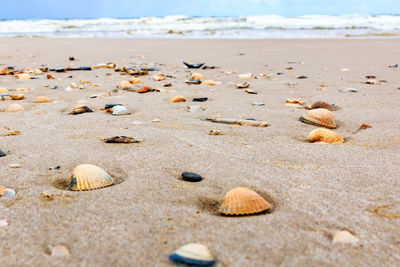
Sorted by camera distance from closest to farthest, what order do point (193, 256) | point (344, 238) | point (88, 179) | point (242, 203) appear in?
1. point (193, 256)
2. point (344, 238)
3. point (242, 203)
4. point (88, 179)

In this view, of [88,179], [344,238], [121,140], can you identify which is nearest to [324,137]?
[344,238]

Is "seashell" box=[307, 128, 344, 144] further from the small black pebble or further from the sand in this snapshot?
the small black pebble

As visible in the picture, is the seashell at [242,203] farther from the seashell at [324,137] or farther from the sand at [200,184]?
the seashell at [324,137]

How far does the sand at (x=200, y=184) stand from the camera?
1049mm

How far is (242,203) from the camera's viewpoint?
1.26 m

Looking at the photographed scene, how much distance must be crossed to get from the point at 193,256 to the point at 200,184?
1.77 ft

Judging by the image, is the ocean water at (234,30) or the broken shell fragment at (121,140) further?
the ocean water at (234,30)

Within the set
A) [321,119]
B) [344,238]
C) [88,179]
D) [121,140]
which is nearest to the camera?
[344,238]

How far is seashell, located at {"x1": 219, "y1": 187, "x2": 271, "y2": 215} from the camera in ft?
4.09

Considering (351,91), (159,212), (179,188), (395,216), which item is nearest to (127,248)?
(159,212)

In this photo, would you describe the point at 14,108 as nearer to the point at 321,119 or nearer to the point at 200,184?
the point at 200,184

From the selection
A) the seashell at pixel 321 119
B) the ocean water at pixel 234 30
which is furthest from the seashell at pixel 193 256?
the ocean water at pixel 234 30

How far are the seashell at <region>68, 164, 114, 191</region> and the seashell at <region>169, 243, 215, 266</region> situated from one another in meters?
0.56

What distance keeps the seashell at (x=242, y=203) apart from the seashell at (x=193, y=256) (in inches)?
10.5
